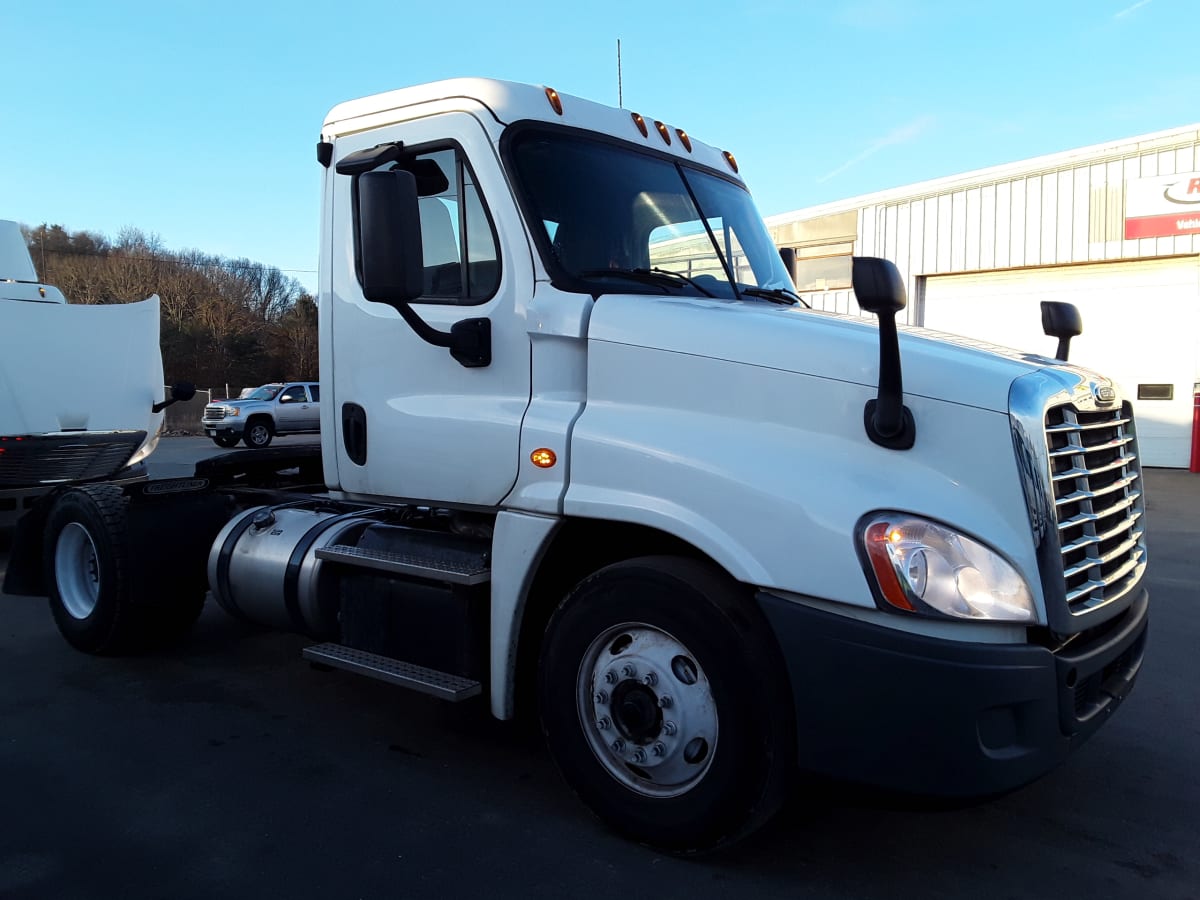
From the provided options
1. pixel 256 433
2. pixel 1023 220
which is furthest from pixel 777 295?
pixel 256 433

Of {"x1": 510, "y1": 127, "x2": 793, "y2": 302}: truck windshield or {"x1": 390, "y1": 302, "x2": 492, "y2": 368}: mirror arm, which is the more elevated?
{"x1": 510, "y1": 127, "x2": 793, "y2": 302}: truck windshield

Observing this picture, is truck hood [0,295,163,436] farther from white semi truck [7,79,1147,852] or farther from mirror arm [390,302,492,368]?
mirror arm [390,302,492,368]

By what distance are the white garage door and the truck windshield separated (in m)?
13.5

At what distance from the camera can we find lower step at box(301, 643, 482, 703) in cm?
374

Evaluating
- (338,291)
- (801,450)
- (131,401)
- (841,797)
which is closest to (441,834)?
(841,797)

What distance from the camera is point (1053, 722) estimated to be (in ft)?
9.28

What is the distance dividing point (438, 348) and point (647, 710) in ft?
5.54

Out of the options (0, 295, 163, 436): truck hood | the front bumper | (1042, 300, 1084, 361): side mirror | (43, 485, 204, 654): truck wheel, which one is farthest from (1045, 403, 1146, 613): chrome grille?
the front bumper

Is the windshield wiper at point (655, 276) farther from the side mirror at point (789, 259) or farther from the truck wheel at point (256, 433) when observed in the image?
→ the truck wheel at point (256, 433)

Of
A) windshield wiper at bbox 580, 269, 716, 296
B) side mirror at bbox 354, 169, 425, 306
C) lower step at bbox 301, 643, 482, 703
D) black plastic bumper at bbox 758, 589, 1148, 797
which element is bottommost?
lower step at bbox 301, 643, 482, 703

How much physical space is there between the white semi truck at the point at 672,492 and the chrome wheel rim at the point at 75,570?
6.50 feet

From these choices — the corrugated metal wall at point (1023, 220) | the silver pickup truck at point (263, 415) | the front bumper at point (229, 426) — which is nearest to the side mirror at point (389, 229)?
the corrugated metal wall at point (1023, 220)

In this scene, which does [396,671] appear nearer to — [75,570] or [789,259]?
[789,259]

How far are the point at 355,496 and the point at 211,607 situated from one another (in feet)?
11.6
